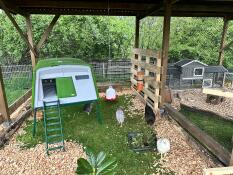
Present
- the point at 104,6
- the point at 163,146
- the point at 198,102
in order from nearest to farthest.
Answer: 1. the point at 163,146
2. the point at 104,6
3. the point at 198,102

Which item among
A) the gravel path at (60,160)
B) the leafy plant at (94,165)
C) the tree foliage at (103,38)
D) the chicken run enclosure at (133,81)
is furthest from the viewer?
the tree foliage at (103,38)

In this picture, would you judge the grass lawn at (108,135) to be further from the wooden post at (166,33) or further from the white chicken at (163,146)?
the wooden post at (166,33)

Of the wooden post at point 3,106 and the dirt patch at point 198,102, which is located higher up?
the wooden post at point 3,106

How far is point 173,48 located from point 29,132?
35.3 ft

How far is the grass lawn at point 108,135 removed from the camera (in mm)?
3615

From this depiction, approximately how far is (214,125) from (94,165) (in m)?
4.81

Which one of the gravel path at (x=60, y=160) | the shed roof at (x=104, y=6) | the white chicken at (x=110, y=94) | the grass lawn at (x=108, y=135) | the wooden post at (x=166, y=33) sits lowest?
the gravel path at (x=60, y=160)

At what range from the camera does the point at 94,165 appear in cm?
134

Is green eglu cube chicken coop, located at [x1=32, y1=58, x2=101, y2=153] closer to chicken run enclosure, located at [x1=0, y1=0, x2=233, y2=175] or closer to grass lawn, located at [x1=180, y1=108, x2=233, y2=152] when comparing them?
chicken run enclosure, located at [x1=0, y1=0, x2=233, y2=175]

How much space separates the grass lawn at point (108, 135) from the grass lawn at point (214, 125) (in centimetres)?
150

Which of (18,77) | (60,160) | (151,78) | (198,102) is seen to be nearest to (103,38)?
(18,77)

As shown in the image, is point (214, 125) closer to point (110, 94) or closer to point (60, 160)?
point (110, 94)

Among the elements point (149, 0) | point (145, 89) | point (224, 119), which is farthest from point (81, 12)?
point (224, 119)

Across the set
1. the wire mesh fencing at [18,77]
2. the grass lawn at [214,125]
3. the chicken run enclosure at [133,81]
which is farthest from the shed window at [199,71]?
the wire mesh fencing at [18,77]
